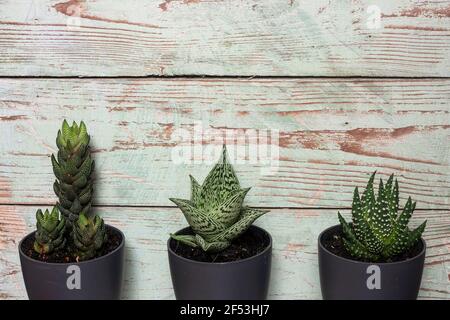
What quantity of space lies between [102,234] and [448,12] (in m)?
0.63

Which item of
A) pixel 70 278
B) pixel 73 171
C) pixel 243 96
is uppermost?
pixel 243 96

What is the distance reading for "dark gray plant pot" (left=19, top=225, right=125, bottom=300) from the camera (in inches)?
35.9

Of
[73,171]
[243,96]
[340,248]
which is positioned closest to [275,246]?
[340,248]

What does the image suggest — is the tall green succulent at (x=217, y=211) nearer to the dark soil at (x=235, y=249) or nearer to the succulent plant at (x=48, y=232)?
the dark soil at (x=235, y=249)

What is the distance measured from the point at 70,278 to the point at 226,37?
0.44 m

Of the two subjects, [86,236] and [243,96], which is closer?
[86,236]

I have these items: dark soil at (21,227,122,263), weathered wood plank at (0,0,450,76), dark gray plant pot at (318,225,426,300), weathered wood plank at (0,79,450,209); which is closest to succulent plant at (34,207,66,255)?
dark soil at (21,227,122,263)

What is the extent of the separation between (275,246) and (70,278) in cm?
35

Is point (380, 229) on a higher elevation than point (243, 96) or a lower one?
lower

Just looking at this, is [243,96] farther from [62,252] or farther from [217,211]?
[62,252]

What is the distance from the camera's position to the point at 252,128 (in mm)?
1040

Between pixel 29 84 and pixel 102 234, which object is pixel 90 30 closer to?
pixel 29 84
